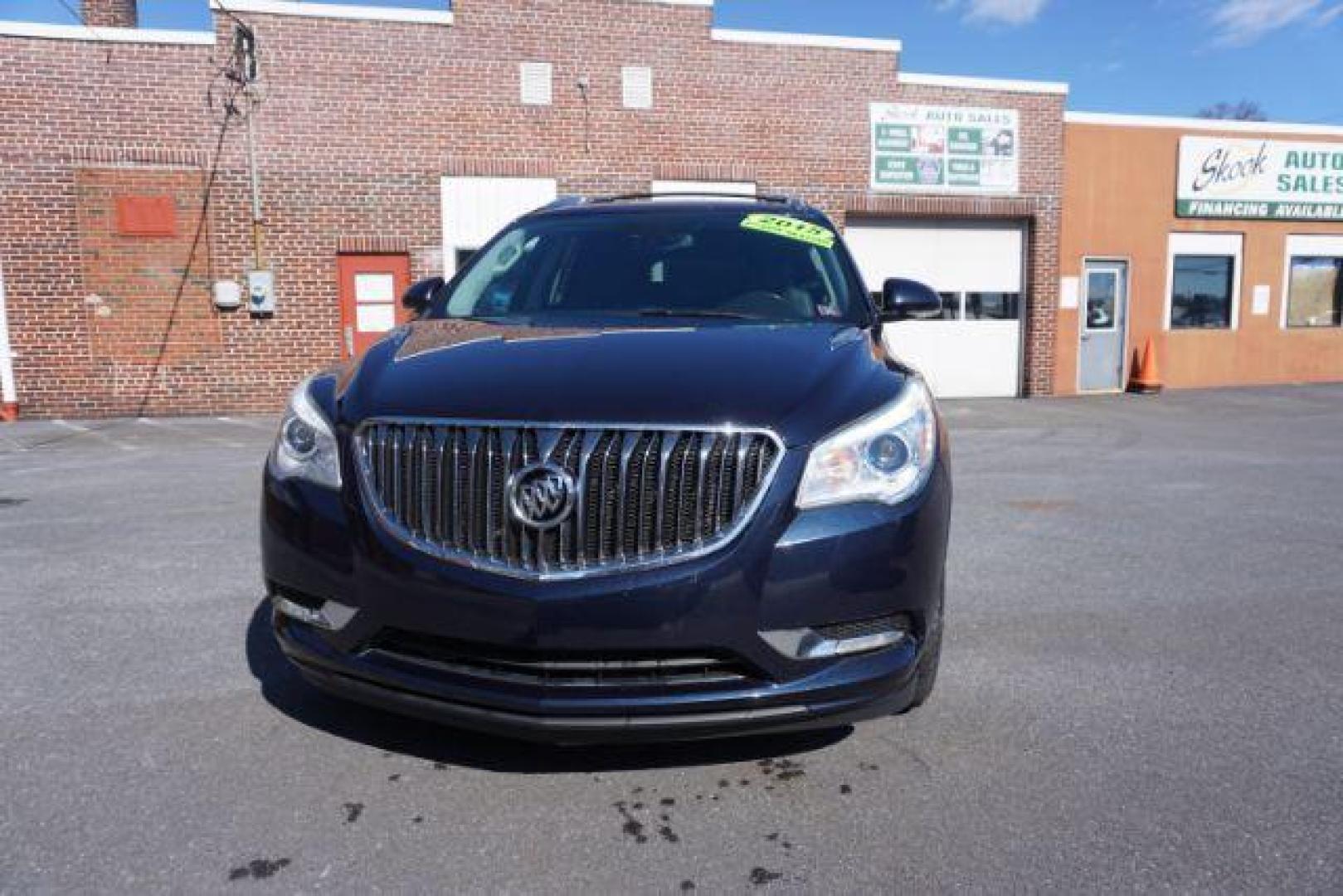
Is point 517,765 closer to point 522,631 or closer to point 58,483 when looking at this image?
point 522,631

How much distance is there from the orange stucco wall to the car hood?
14477 millimetres

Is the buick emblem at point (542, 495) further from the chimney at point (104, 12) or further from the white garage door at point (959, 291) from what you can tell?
the chimney at point (104, 12)

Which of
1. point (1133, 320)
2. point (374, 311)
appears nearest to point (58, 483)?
point (374, 311)

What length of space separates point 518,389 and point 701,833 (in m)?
1.22

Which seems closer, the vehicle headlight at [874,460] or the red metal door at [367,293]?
the vehicle headlight at [874,460]

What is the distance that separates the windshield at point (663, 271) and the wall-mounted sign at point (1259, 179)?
50.2ft

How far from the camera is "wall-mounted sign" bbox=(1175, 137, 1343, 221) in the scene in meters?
16.0

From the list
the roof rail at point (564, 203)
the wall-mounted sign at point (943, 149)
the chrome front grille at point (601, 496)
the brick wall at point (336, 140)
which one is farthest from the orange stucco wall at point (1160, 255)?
the chrome front grille at point (601, 496)

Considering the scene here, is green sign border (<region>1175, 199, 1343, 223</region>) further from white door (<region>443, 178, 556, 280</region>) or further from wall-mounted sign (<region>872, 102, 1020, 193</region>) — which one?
white door (<region>443, 178, 556, 280</region>)

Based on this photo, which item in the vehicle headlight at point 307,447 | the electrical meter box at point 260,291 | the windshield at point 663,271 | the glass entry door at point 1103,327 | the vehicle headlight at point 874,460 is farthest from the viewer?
the glass entry door at point 1103,327

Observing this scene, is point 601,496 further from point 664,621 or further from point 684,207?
point 684,207

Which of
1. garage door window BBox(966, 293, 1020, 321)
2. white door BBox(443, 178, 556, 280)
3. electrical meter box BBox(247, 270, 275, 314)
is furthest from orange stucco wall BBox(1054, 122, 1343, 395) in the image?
electrical meter box BBox(247, 270, 275, 314)

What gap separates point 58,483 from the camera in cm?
721

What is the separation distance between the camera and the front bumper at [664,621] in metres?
2.12
